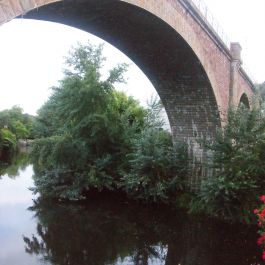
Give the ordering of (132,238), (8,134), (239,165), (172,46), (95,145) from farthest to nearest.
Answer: (8,134)
(95,145)
(239,165)
(172,46)
(132,238)

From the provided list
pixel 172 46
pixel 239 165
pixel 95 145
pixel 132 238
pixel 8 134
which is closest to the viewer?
pixel 132 238

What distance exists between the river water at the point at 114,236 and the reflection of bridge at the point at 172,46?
298cm

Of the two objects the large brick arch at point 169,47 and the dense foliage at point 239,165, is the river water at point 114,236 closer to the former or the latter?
the dense foliage at point 239,165

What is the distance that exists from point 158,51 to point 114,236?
4.35 meters

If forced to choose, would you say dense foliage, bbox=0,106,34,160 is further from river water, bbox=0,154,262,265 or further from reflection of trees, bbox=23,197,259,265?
reflection of trees, bbox=23,197,259,265

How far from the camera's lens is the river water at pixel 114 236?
6965mm

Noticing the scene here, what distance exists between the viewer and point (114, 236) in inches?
326

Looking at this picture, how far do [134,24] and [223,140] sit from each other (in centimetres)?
372

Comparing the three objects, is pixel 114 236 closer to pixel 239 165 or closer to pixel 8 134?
pixel 239 165

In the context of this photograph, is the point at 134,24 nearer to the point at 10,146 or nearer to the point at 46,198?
the point at 46,198

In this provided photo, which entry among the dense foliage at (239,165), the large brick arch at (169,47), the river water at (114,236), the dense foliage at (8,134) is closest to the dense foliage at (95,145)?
the river water at (114,236)

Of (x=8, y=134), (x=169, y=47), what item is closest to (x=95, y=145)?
(x=169, y=47)

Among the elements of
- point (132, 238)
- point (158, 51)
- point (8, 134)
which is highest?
point (158, 51)

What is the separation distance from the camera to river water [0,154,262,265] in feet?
22.9
